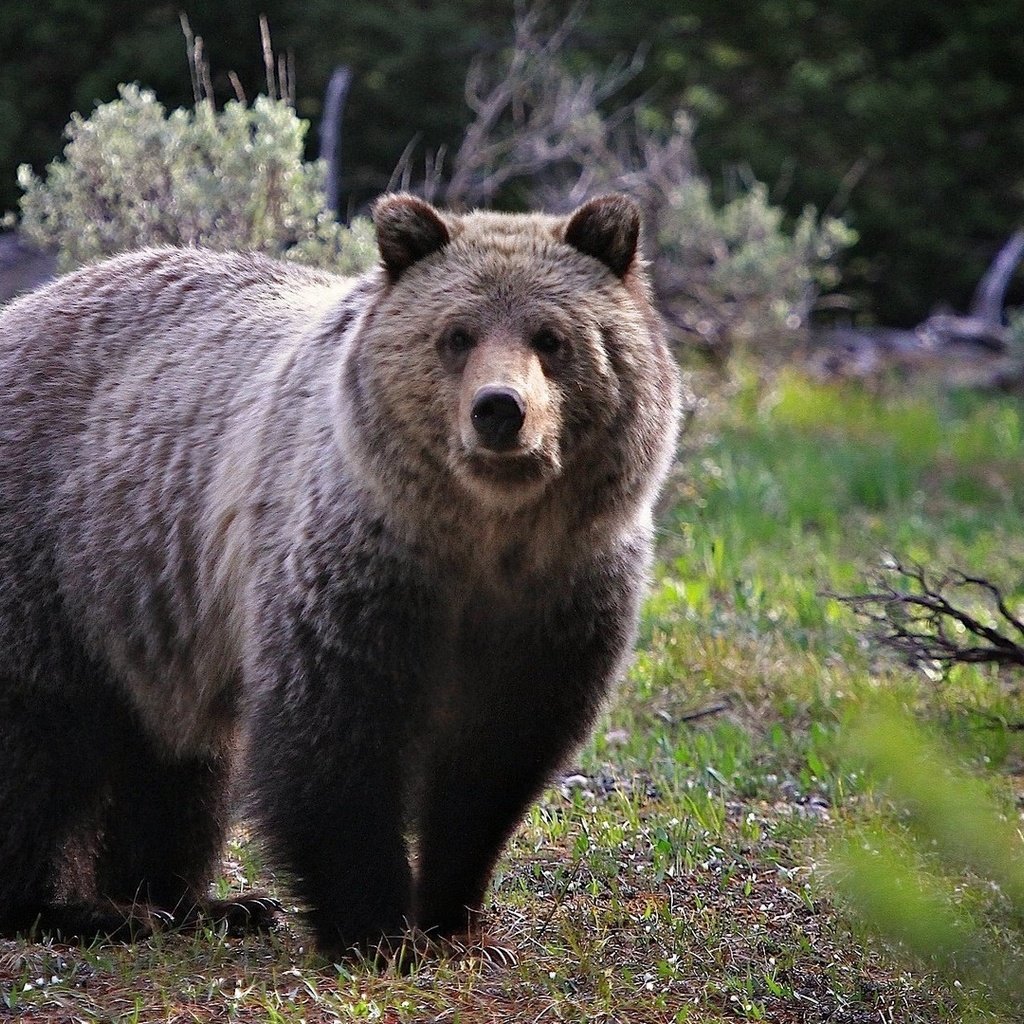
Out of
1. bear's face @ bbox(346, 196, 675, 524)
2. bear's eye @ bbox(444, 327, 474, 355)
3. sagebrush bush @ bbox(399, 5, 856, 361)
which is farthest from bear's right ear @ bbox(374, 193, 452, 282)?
sagebrush bush @ bbox(399, 5, 856, 361)

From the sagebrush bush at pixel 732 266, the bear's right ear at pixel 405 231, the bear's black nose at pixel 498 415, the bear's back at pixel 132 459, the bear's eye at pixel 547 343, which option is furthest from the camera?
the sagebrush bush at pixel 732 266

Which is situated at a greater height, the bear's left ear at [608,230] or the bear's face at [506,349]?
the bear's left ear at [608,230]

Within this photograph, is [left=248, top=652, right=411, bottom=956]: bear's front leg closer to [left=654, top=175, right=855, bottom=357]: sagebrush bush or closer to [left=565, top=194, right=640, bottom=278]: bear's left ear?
[left=565, top=194, right=640, bottom=278]: bear's left ear

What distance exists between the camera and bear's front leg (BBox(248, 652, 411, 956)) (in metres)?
3.26

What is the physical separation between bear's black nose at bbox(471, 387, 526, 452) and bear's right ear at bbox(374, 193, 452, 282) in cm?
54

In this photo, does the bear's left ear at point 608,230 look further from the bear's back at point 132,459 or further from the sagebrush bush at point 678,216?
the sagebrush bush at point 678,216

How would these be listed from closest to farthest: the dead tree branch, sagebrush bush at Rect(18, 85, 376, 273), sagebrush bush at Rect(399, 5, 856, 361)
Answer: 1. the dead tree branch
2. sagebrush bush at Rect(18, 85, 376, 273)
3. sagebrush bush at Rect(399, 5, 856, 361)

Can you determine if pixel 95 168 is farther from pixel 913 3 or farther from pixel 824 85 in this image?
pixel 913 3

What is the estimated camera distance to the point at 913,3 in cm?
1277

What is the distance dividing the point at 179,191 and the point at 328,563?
10.2 feet

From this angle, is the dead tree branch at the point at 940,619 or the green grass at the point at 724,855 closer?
the green grass at the point at 724,855

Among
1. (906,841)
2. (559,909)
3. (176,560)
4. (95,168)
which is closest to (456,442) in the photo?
(176,560)

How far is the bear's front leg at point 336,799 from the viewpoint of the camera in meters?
3.26

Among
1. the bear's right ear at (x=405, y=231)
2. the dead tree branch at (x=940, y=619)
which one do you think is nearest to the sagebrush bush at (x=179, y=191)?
the dead tree branch at (x=940, y=619)
